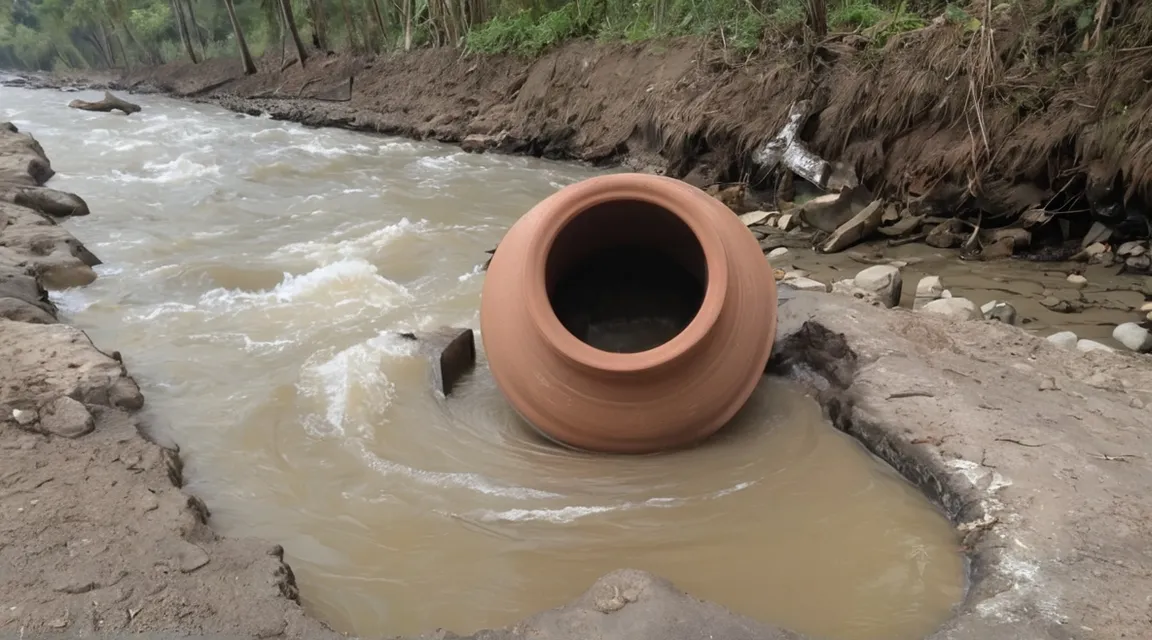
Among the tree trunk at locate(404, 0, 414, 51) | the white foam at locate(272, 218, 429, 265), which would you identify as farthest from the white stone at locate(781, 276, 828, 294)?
the tree trunk at locate(404, 0, 414, 51)

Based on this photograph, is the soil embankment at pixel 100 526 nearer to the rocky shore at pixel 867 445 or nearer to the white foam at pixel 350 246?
the rocky shore at pixel 867 445

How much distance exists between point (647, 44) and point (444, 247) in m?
6.51

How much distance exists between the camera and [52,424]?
2.93m

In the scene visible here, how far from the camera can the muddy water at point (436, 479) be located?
89.8 inches

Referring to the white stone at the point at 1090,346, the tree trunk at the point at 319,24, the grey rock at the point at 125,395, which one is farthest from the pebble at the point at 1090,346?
Answer: the tree trunk at the point at 319,24

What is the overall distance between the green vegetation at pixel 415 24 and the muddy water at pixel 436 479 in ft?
15.9

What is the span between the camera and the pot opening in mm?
3658

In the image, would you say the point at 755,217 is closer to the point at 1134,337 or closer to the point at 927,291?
the point at 927,291

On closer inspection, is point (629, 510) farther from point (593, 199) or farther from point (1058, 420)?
point (1058, 420)

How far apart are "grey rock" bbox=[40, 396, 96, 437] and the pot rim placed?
1828 millimetres

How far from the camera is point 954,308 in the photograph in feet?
13.1

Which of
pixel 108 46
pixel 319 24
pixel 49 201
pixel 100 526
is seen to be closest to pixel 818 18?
pixel 100 526

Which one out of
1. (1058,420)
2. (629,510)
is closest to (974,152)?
(1058,420)

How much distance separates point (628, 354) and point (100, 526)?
1.88 metres
